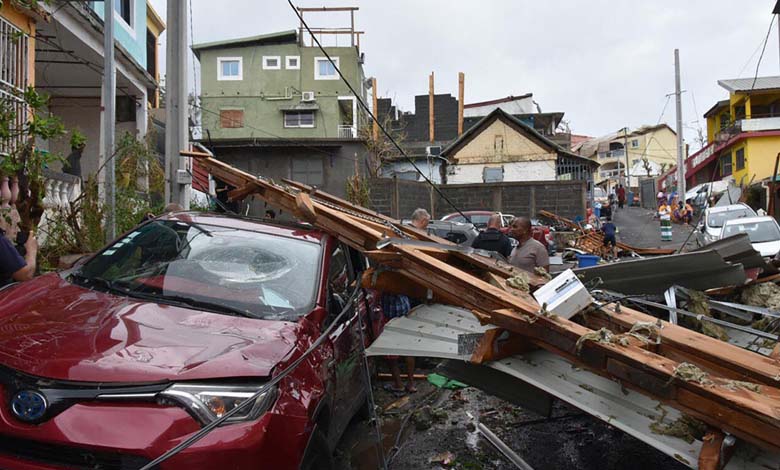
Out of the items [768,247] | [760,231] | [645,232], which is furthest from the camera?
[645,232]

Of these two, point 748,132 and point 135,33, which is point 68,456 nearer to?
point 135,33

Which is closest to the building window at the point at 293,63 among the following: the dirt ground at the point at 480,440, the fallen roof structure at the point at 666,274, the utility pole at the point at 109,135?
the utility pole at the point at 109,135

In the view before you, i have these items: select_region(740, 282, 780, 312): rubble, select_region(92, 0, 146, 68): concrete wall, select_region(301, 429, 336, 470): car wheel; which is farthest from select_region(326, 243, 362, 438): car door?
select_region(92, 0, 146, 68): concrete wall

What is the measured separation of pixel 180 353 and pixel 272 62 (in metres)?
37.5

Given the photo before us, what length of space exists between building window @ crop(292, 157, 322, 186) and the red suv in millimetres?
23195

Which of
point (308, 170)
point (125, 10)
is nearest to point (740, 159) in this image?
point (308, 170)

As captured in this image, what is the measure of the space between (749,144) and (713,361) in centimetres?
3793

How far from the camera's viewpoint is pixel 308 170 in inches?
1069

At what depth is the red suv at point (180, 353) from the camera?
222cm

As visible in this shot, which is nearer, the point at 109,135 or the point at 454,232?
the point at 109,135

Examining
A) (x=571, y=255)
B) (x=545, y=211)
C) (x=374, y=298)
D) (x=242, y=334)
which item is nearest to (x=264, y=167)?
(x=545, y=211)

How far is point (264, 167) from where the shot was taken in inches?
1069

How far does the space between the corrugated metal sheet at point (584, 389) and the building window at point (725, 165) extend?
137 feet

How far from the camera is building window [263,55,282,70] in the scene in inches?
1466
